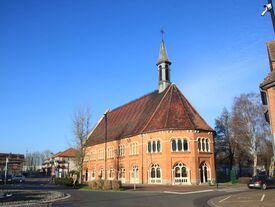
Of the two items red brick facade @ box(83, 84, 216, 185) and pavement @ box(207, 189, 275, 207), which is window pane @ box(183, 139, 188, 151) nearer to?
red brick facade @ box(83, 84, 216, 185)

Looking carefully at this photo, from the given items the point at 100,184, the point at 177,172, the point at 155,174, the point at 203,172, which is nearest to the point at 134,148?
the point at 155,174

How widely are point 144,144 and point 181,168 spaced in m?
6.66

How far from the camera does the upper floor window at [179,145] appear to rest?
44.4 meters

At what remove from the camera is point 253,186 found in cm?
3438

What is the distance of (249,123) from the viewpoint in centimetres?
5631

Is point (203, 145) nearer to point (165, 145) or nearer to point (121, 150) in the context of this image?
point (165, 145)

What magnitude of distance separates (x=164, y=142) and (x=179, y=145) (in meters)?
2.11

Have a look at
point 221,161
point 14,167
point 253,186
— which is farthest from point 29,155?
point 253,186

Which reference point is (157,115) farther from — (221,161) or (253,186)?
(221,161)

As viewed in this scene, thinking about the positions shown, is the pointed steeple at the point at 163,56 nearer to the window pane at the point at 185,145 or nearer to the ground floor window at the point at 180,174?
the window pane at the point at 185,145

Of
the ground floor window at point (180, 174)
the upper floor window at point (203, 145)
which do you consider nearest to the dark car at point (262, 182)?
the ground floor window at point (180, 174)

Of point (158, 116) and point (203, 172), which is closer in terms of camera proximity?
point (203, 172)

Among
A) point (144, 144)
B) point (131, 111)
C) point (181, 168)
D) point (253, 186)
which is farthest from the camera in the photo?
point (131, 111)

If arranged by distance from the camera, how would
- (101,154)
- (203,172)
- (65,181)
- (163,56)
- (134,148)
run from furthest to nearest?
(101,154) < (163,56) < (134,148) < (65,181) < (203,172)
